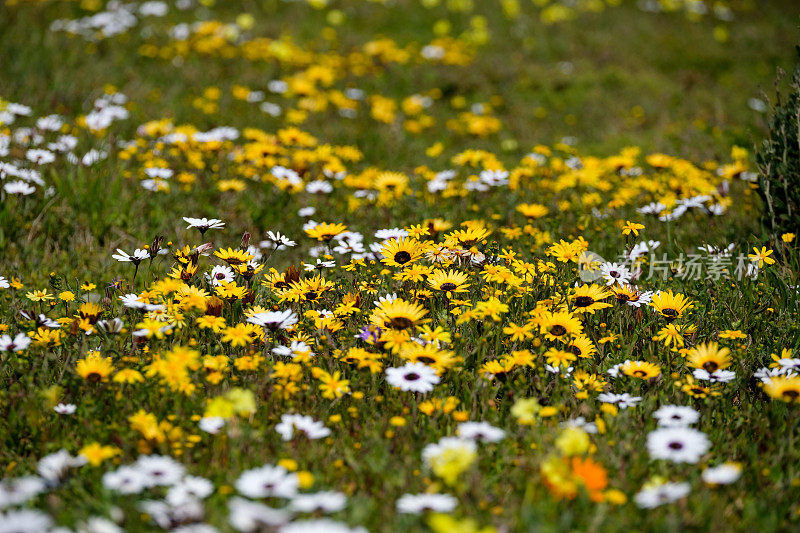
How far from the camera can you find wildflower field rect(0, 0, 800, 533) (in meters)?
1.95

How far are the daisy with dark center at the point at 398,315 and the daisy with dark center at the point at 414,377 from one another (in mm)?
276

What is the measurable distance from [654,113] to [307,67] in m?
4.39

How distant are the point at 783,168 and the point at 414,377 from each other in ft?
9.18

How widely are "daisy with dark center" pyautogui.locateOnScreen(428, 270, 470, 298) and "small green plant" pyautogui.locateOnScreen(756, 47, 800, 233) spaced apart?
201 cm

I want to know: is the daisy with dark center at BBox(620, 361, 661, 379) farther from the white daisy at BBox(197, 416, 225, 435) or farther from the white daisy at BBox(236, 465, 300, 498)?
the white daisy at BBox(197, 416, 225, 435)

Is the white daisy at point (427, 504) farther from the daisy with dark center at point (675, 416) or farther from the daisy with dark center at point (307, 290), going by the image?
the daisy with dark center at point (307, 290)

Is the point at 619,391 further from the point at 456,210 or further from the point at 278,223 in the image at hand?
the point at 278,223

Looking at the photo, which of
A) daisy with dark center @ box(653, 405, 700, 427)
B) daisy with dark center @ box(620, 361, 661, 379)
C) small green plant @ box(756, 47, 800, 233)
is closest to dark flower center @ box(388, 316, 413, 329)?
daisy with dark center @ box(620, 361, 661, 379)

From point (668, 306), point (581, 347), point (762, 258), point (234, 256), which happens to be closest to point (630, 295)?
point (668, 306)

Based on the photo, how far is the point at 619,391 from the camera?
2758 millimetres

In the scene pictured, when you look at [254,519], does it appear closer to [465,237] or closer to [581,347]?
[581,347]

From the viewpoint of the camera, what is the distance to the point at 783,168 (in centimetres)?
388

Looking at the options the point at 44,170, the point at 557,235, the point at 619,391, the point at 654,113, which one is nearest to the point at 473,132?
the point at 654,113

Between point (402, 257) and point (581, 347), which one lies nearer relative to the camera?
point (581, 347)
